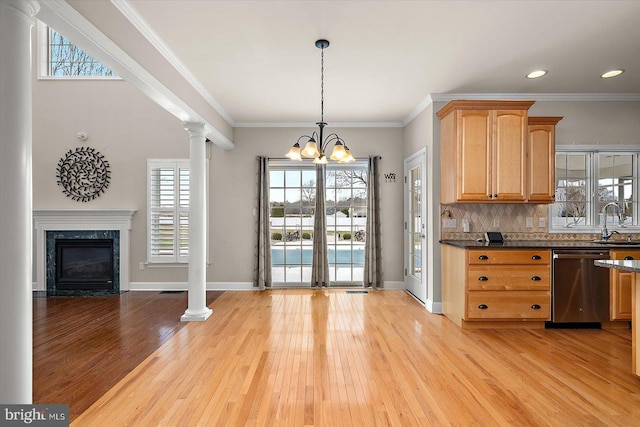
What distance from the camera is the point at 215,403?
2.32 m

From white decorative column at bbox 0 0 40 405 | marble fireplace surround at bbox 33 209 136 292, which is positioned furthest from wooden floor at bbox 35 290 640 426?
marble fireplace surround at bbox 33 209 136 292

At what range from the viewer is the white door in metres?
4.73

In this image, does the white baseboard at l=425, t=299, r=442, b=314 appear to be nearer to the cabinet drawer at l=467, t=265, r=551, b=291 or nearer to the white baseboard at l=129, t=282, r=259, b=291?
the cabinet drawer at l=467, t=265, r=551, b=291

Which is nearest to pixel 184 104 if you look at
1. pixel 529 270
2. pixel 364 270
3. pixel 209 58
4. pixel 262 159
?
pixel 209 58

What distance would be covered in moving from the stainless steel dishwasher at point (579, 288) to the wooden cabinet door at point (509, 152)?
89cm

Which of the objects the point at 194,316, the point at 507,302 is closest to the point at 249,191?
the point at 194,316

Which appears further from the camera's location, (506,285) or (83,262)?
(83,262)

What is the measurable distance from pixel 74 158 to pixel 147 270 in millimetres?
2240

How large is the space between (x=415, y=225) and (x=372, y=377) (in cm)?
298

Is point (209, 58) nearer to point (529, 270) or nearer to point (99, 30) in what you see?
point (99, 30)

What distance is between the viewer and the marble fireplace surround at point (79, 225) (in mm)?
5551

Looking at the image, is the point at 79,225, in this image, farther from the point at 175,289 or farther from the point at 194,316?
the point at 194,316

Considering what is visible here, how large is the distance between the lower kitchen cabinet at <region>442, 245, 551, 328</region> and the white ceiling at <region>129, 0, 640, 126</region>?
204 cm

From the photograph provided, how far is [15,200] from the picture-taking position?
1.61 m
